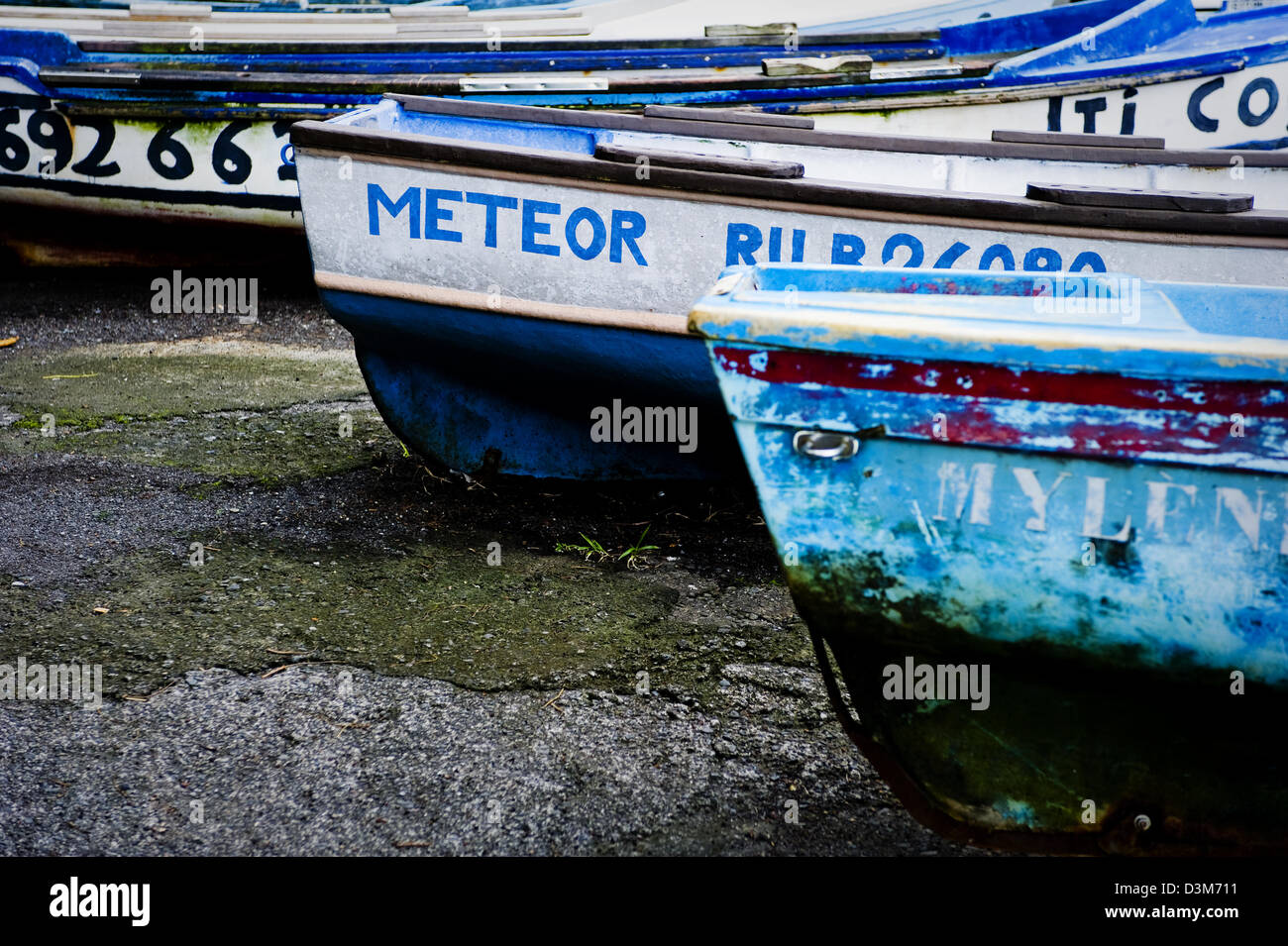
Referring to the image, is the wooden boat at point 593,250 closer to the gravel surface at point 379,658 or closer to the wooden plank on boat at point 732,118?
the gravel surface at point 379,658

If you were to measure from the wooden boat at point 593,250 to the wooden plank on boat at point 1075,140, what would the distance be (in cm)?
91

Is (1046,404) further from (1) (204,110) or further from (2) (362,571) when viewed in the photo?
(1) (204,110)

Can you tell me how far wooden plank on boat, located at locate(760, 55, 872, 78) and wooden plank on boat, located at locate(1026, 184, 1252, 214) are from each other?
265 cm

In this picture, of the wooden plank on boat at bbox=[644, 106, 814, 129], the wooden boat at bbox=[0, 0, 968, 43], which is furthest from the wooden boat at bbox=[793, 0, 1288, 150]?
the wooden boat at bbox=[0, 0, 968, 43]

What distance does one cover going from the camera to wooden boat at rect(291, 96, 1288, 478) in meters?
3.16

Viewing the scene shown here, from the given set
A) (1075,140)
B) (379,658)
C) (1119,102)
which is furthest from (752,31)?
(379,658)

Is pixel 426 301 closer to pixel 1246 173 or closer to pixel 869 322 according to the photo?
pixel 869 322

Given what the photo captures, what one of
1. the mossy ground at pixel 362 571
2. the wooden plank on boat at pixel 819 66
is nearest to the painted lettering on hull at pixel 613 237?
the mossy ground at pixel 362 571

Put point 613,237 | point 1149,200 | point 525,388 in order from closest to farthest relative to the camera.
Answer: point 1149,200 < point 613,237 < point 525,388

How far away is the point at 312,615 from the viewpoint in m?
2.95

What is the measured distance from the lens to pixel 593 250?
→ 3305mm

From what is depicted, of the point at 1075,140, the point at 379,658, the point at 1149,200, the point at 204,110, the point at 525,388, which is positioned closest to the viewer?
the point at 379,658

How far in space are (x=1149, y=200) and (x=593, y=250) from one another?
5.29 feet
